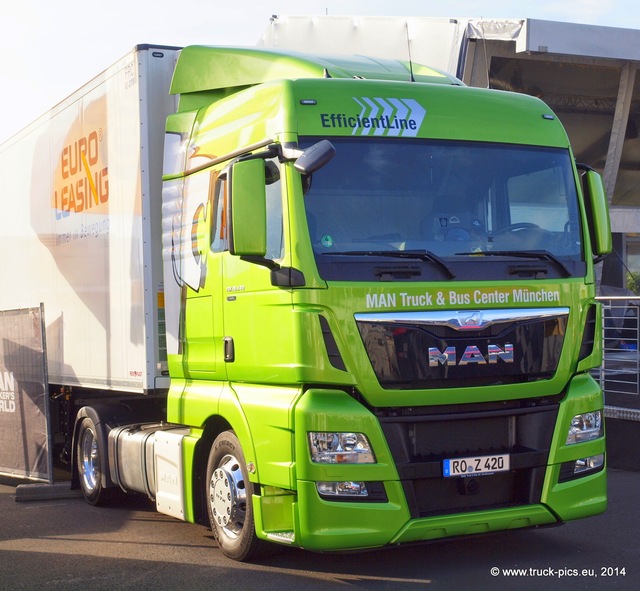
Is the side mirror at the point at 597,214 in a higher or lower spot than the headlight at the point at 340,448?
higher

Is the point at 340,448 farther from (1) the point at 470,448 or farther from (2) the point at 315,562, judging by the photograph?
(2) the point at 315,562

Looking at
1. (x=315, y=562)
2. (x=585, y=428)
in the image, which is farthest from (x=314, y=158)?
(x=315, y=562)

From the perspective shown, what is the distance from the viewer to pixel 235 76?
25.4 feet

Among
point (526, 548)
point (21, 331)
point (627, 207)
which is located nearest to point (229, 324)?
point (526, 548)

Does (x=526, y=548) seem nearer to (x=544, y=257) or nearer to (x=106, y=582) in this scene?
(x=544, y=257)

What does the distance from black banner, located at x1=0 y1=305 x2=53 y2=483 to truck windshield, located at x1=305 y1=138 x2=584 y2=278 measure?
15.5ft

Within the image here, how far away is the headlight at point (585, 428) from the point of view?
22.5 ft

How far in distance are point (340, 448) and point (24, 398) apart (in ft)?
18.3

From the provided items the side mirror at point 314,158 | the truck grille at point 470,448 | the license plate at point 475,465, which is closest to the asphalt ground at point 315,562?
the truck grille at point 470,448

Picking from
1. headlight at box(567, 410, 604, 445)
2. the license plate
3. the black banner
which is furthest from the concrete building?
the license plate

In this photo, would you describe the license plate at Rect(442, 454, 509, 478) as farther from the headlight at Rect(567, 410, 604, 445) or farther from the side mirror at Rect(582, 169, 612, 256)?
the side mirror at Rect(582, 169, 612, 256)

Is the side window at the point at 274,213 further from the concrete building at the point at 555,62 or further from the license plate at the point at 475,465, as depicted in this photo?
the concrete building at the point at 555,62

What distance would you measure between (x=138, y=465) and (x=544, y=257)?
3.71 meters

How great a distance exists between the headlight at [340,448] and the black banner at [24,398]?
484 centimetres
